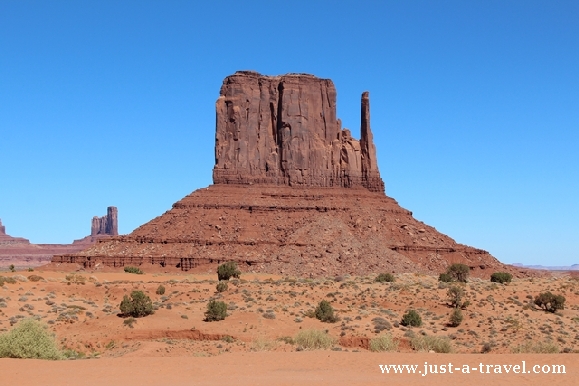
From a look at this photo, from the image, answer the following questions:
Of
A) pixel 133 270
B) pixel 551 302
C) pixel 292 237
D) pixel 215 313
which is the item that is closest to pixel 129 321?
pixel 215 313

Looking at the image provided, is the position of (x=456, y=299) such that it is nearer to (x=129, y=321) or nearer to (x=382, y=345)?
(x=382, y=345)

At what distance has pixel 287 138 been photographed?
9300 centimetres

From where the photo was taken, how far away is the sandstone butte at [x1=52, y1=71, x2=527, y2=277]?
74812mm

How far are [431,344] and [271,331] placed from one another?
7.38 metres

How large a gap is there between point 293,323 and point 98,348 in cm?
909

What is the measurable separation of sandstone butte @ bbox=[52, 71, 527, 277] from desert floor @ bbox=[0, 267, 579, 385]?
80.1ft

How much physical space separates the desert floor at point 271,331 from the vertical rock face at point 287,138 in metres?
41.4

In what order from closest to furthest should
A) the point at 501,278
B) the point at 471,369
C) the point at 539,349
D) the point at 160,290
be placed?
1. the point at 471,369
2. the point at 539,349
3. the point at 160,290
4. the point at 501,278

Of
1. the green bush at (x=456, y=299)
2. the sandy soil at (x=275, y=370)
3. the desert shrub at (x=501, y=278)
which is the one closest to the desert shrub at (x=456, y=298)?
the green bush at (x=456, y=299)

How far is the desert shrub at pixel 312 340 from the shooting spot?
26.3 metres

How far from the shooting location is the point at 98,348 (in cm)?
2855

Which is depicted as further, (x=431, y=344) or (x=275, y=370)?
(x=431, y=344)

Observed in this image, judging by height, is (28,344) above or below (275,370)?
above

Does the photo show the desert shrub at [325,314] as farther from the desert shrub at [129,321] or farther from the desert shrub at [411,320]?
the desert shrub at [129,321]
